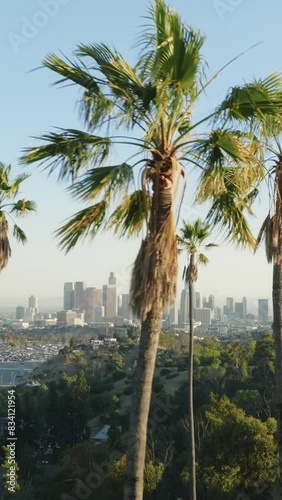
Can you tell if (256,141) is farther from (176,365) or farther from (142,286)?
(176,365)

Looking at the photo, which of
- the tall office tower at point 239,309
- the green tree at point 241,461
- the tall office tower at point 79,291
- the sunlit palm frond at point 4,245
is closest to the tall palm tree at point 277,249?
the sunlit palm frond at point 4,245

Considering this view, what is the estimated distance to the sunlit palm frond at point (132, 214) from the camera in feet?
17.8

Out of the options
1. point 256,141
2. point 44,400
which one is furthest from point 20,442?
point 256,141

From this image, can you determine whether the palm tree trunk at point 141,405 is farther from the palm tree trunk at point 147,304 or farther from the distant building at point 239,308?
the distant building at point 239,308

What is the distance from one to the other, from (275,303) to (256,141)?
3.89 meters

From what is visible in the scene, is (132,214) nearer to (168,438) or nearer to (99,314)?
(168,438)

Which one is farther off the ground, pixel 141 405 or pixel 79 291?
pixel 79 291

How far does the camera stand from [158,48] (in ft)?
16.3

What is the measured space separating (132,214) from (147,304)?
106 cm

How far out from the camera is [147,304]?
198 inches

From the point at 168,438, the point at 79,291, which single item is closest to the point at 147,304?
the point at 168,438

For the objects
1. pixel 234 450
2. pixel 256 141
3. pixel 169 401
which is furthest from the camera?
pixel 169 401

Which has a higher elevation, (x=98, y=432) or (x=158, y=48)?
(x=158, y=48)

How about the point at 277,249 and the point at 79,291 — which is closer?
the point at 277,249
